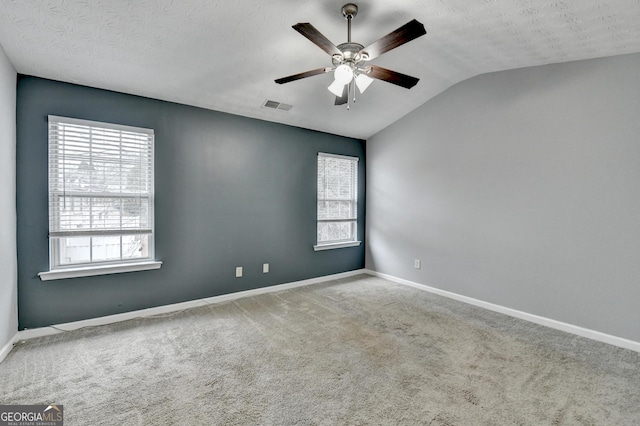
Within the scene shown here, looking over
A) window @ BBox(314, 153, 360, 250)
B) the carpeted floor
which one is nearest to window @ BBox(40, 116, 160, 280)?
the carpeted floor

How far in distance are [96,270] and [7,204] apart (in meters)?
0.92

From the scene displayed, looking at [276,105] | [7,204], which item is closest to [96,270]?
[7,204]

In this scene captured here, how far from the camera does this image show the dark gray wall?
2.81 metres

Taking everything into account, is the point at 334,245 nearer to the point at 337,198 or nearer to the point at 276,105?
the point at 337,198

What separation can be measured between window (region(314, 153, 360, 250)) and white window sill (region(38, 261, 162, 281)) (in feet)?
7.76

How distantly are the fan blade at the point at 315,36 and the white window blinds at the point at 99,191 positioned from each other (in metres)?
2.31

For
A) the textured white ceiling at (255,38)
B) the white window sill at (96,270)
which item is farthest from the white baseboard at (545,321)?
the white window sill at (96,270)

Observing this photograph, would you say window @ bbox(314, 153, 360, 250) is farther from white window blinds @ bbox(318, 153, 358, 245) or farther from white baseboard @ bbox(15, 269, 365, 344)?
white baseboard @ bbox(15, 269, 365, 344)

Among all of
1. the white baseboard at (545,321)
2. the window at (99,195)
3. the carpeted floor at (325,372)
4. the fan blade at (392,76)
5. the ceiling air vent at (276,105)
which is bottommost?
the carpeted floor at (325,372)

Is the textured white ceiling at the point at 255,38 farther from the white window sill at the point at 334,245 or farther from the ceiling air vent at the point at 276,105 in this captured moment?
the white window sill at the point at 334,245

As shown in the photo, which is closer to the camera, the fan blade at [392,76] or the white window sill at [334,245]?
the fan blade at [392,76]

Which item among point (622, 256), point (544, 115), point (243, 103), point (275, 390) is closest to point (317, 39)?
point (243, 103)

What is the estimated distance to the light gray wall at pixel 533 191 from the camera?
9.09ft

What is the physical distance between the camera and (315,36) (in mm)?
2006
